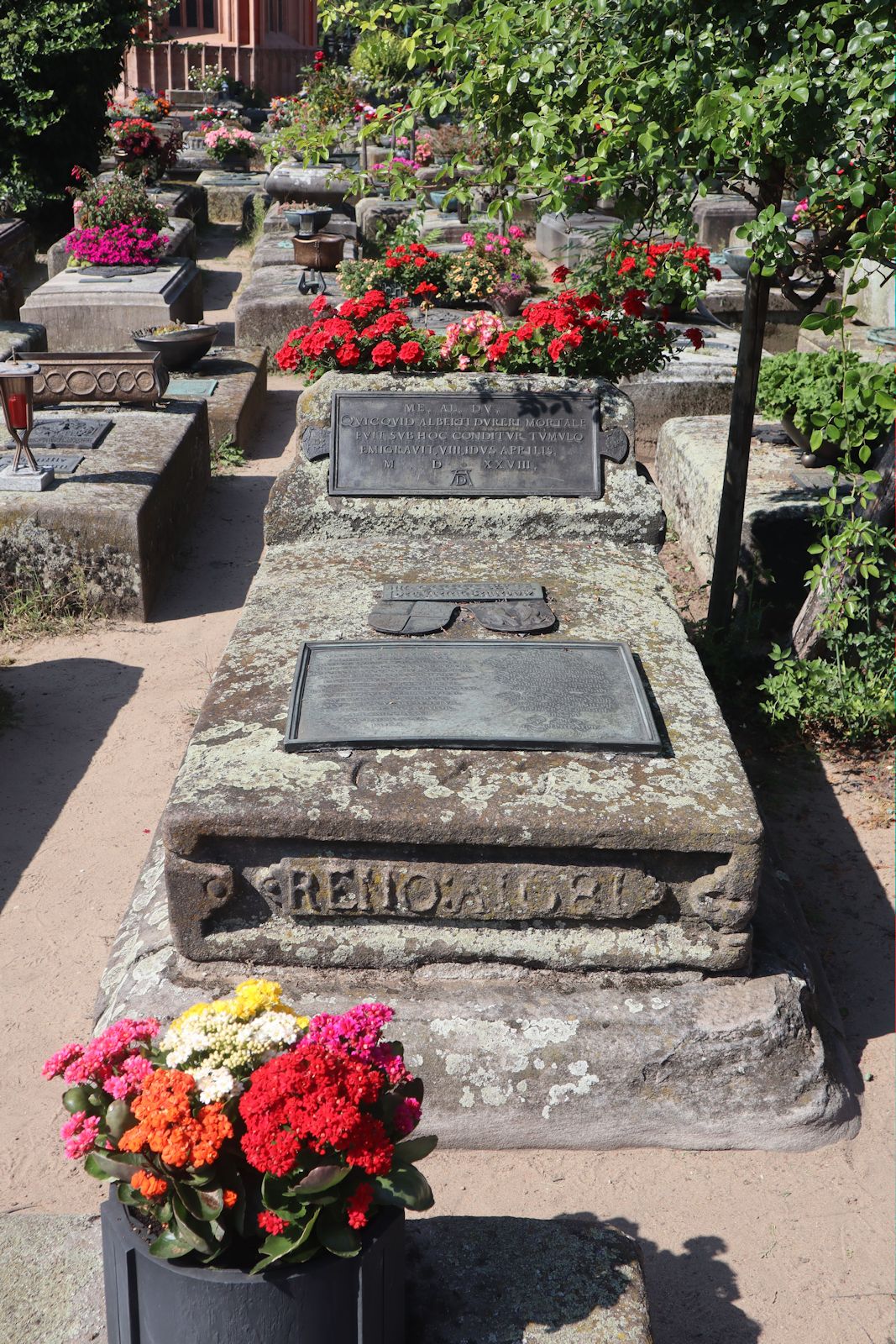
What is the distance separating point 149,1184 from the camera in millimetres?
1827

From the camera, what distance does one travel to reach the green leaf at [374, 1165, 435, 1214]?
6.38ft

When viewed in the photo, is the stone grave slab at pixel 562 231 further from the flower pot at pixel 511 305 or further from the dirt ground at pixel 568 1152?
the dirt ground at pixel 568 1152

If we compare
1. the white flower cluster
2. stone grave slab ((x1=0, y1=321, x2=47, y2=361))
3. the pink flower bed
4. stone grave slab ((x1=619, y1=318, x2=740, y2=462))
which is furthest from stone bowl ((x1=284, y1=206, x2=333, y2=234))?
the white flower cluster

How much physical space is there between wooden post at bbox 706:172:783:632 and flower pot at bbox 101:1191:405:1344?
4018 millimetres

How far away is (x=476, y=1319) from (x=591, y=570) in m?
2.88

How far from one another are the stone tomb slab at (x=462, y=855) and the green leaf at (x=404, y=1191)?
1147 millimetres

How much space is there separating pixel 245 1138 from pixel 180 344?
25.5ft

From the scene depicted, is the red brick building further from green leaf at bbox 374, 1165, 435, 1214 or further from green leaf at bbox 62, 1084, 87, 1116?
green leaf at bbox 374, 1165, 435, 1214

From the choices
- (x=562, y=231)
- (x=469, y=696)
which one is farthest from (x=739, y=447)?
(x=562, y=231)

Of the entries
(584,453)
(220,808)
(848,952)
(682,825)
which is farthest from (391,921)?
(584,453)

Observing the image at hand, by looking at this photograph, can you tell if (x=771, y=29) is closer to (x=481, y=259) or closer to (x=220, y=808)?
(x=220, y=808)

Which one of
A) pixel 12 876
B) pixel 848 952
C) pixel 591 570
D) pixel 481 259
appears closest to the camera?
pixel 848 952

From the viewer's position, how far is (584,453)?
4.98 m

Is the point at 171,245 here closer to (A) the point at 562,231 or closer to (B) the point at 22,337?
(B) the point at 22,337
